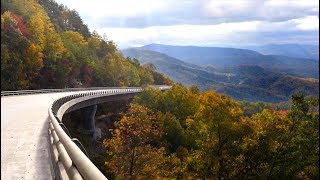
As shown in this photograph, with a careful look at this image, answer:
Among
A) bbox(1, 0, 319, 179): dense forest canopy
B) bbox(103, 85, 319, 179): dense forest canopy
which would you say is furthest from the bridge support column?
bbox(103, 85, 319, 179): dense forest canopy

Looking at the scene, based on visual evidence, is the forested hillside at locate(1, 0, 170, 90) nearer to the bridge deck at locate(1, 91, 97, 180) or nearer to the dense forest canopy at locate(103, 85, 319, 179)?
the dense forest canopy at locate(103, 85, 319, 179)

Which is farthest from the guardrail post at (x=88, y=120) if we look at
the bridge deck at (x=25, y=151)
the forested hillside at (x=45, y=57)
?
the bridge deck at (x=25, y=151)

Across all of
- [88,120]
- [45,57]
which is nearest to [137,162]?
[88,120]

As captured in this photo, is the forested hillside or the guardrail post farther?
the forested hillside

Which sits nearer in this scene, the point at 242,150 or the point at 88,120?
the point at 242,150

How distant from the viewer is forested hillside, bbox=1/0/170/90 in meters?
63.0

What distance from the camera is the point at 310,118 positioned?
31688 mm

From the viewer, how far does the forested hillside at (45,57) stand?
207 ft

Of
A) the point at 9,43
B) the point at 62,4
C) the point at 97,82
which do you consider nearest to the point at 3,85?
the point at 9,43

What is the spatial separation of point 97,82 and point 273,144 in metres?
79.6

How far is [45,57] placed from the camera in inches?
3091

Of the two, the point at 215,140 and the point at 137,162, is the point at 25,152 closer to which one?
the point at 215,140

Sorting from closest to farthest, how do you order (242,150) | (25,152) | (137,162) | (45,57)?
(25,152)
(242,150)
(137,162)
(45,57)

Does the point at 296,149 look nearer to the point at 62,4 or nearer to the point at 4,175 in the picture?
the point at 4,175
